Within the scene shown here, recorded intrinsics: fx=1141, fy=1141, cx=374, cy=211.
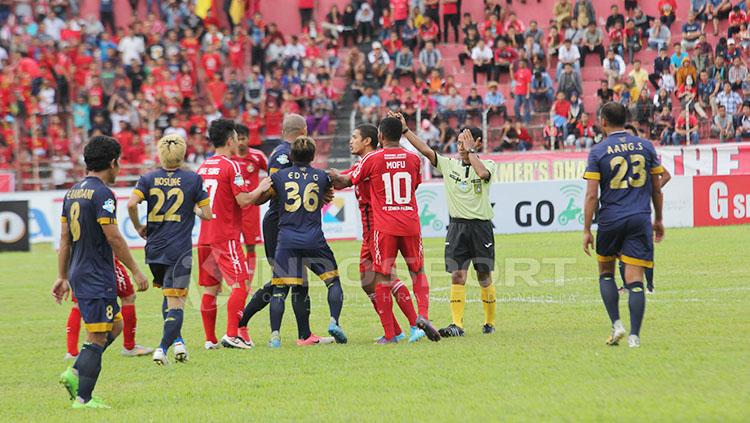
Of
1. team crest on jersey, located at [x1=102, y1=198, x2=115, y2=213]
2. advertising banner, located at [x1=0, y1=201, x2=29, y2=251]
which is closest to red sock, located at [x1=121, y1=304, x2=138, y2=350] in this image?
team crest on jersey, located at [x1=102, y1=198, x2=115, y2=213]

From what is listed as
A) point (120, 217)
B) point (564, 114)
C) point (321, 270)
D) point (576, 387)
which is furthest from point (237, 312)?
point (564, 114)

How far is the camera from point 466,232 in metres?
11.6

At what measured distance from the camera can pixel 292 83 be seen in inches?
1305

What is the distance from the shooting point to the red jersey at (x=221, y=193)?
442 inches

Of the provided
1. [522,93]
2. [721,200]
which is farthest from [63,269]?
[522,93]

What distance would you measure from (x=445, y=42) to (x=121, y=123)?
389 inches

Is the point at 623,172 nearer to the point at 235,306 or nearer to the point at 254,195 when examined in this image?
the point at 254,195

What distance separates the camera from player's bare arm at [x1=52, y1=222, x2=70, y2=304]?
26.9 ft

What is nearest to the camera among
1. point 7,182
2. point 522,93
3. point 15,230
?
point 15,230

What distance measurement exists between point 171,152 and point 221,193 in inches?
46.7

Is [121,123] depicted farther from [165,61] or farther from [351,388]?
[351,388]

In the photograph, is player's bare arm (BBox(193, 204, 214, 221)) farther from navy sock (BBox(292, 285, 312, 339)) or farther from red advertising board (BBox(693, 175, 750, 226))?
red advertising board (BBox(693, 175, 750, 226))

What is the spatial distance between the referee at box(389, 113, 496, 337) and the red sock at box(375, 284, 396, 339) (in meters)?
0.66

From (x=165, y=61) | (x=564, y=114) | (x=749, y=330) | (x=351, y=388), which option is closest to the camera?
(x=351, y=388)
